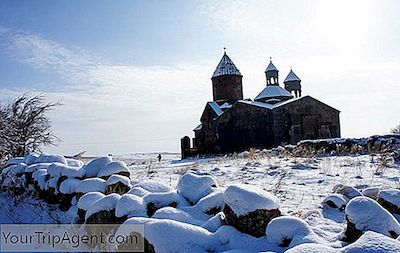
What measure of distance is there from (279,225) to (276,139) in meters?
29.3

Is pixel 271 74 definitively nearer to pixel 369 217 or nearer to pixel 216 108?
pixel 216 108

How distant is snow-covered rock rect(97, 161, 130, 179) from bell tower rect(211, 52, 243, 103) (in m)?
32.1

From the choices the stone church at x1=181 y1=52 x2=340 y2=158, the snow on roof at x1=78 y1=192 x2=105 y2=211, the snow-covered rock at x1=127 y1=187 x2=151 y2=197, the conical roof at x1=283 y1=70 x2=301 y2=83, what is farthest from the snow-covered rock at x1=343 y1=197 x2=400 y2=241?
the conical roof at x1=283 y1=70 x2=301 y2=83

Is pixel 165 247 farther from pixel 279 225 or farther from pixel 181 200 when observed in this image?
pixel 181 200

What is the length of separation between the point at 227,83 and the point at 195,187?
33573mm

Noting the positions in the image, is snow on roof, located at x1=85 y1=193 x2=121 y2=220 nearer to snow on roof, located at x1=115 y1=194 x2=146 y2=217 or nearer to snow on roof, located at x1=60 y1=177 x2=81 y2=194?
snow on roof, located at x1=115 y1=194 x2=146 y2=217

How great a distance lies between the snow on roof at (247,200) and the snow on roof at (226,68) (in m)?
34.5

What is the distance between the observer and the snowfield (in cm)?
292

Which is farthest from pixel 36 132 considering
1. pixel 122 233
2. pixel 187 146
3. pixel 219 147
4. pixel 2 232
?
pixel 122 233

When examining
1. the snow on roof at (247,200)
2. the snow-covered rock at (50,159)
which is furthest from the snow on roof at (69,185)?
the snow on roof at (247,200)

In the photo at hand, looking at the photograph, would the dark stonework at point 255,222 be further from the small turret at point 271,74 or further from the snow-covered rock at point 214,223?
the small turret at point 271,74

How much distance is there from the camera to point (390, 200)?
13.8ft

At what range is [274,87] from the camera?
3825 centimetres

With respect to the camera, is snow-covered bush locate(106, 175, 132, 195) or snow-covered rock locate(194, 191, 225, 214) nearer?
snow-covered rock locate(194, 191, 225, 214)
